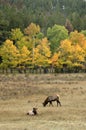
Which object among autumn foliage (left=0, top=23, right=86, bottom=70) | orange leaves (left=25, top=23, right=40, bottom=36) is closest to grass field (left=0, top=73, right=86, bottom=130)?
autumn foliage (left=0, top=23, right=86, bottom=70)

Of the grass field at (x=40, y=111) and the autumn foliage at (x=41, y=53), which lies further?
the autumn foliage at (x=41, y=53)

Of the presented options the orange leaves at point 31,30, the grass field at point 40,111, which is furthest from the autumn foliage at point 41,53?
the grass field at point 40,111

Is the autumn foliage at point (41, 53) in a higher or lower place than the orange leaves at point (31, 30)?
lower

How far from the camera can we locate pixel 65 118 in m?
29.6

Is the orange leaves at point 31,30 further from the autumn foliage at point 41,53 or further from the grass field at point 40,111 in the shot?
the grass field at point 40,111

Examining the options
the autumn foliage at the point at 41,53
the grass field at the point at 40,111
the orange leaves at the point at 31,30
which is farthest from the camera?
the orange leaves at the point at 31,30

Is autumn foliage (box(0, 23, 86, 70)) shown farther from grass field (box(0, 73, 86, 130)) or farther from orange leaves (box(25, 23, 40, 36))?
grass field (box(0, 73, 86, 130))

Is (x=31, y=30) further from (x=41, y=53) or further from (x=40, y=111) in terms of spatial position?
(x=40, y=111)

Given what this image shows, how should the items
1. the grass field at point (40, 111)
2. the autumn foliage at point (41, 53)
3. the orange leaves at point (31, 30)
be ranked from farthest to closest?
the orange leaves at point (31, 30) < the autumn foliage at point (41, 53) < the grass field at point (40, 111)

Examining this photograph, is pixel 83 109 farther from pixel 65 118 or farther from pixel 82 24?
pixel 82 24

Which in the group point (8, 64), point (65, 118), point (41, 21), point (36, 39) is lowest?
point (65, 118)

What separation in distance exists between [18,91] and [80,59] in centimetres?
4563

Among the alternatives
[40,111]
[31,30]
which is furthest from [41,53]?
[40,111]

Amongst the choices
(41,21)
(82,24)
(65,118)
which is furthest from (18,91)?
(41,21)
